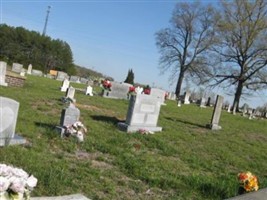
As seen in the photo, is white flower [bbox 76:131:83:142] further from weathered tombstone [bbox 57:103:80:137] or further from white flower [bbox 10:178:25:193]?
white flower [bbox 10:178:25:193]

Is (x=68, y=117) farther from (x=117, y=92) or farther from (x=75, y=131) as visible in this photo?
(x=117, y=92)

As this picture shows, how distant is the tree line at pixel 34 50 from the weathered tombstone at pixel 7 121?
55742 millimetres

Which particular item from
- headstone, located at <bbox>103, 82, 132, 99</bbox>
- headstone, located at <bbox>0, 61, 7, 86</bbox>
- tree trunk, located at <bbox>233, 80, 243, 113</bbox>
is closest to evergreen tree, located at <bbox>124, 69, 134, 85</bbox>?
tree trunk, located at <bbox>233, 80, 243, 113</bbox>

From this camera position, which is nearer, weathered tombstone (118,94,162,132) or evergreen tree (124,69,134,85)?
weathered tombstone (118,94,162,132)

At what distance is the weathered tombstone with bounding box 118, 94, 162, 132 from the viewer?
10.9 m

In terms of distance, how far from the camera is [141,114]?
37.2ft

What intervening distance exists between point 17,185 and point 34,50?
68.8m

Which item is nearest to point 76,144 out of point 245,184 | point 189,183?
point 189,183

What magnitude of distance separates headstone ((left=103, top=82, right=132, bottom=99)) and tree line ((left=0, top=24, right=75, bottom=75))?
134 feet

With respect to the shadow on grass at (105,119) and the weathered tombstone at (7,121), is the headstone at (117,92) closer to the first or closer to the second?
the shadow on grass at (105,119)

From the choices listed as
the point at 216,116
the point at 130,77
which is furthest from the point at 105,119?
the point at 130,77

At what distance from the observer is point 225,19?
41.7 meters

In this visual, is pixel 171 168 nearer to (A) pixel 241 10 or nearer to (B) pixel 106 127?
(B) pixel 106 127

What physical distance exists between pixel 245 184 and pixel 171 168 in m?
2.04
